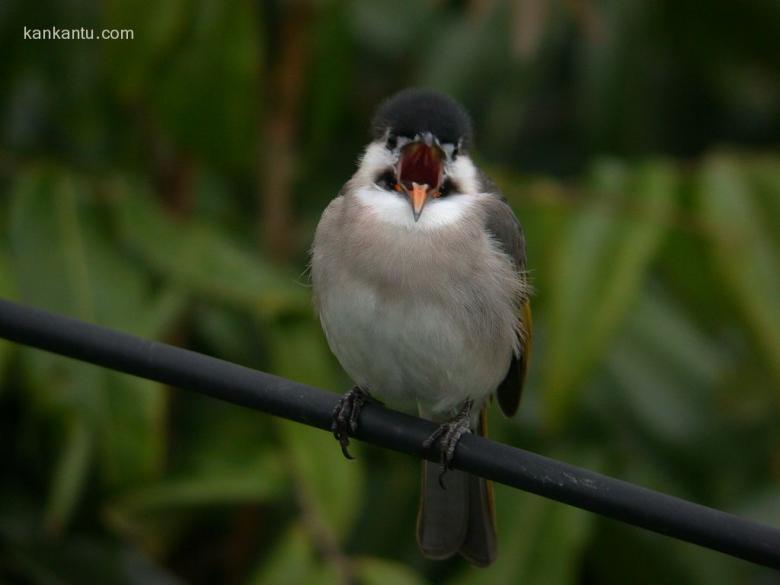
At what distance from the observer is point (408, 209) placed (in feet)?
9.28

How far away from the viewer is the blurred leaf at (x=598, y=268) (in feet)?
10.3

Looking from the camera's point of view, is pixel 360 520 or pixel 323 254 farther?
pixel 360 520

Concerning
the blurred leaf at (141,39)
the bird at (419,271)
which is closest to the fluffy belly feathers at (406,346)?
the bird at (419,271)

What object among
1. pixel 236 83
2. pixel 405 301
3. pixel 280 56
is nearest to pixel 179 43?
pixel 236 83

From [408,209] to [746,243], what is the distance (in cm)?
87

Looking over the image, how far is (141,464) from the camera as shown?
321 centimetres

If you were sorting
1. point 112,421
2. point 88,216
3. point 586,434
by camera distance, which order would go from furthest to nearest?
point 586,434 → point 88,216 → point 112,421

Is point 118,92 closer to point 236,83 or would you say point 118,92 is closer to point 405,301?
point 236,83

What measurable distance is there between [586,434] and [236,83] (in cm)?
127

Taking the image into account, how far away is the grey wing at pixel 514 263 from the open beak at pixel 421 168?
15cm

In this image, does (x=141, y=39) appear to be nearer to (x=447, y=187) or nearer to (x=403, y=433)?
(x=447, y=187)

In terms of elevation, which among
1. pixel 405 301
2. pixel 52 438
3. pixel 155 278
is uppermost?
pixel 405 301

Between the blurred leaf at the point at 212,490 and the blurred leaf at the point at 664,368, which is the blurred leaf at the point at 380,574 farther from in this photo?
the blurred leaf at the point at 664,368

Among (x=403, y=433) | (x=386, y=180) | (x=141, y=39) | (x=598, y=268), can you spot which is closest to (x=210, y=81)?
(x=141, y=39)
